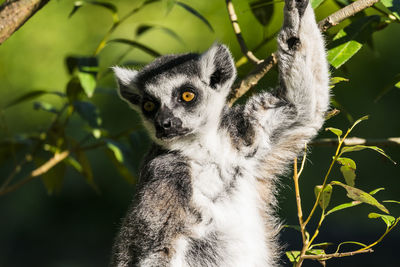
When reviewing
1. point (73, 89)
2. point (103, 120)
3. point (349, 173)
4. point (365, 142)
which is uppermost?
point (73, 89)

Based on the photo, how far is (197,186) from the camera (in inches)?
99.7

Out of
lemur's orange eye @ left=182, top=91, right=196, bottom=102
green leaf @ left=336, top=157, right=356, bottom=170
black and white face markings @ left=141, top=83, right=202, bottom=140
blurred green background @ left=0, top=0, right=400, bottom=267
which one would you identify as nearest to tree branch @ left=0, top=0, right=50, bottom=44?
black and white face markings @ left=141, top=83, right=202, bottom=140

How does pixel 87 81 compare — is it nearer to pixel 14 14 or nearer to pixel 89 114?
pixel 89 114

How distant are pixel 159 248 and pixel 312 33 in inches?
41.7

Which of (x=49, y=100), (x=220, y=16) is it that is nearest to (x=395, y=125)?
(x=220, y=16)

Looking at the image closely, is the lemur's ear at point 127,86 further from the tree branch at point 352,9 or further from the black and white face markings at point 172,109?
the tree branch at point 352,9

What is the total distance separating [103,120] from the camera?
5.91m

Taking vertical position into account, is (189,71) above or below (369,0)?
below

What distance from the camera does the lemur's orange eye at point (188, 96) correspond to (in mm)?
2797

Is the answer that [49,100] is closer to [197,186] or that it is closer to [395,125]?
[395,125]

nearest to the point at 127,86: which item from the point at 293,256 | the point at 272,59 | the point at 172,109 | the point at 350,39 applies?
the point at 172,109

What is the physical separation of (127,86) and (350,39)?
3.60 feet

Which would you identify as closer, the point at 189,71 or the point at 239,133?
the point at 239,133

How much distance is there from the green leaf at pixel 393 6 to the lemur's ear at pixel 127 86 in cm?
123
